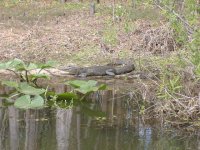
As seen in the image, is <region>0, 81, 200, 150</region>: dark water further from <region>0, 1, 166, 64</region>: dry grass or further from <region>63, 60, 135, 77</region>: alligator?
<region>0, 1, 166, 64</region>: dry grass

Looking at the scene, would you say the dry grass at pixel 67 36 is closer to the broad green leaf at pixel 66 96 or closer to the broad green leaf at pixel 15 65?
the broad green leaf at pixel 15 65

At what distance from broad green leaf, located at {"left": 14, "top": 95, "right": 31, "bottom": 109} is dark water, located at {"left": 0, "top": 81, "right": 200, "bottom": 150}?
0.10 metres

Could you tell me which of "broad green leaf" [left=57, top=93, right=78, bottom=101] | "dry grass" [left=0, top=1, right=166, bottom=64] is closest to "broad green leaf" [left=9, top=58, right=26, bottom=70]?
"broad green leaf" [left=57, top=93, right=78, bottom=101]

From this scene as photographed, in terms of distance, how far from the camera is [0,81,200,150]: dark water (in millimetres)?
6617

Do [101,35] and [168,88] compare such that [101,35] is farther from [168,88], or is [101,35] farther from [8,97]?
[168,88]

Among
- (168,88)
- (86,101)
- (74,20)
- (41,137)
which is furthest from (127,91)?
(74,20)

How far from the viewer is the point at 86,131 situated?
7234mm

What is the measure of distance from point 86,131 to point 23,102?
1.72m

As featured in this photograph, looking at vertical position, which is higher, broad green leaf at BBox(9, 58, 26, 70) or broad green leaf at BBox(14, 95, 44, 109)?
broad green leaf at BBox(9, 58, 26, 70)

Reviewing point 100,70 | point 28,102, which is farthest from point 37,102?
point 100,70

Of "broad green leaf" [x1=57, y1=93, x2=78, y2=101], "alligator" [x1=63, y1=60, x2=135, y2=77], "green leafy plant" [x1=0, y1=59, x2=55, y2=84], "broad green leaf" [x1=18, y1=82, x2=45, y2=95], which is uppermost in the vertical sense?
"green leafy plant" [x1=0, y1=59, x2=55, y2=84]

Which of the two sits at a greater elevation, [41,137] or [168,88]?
[168,88]

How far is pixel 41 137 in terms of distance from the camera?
693 centimetres

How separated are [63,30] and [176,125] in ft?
30.0
